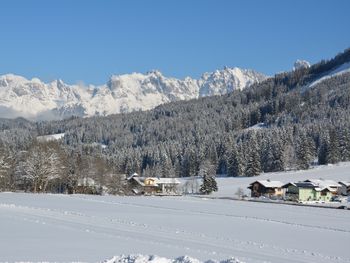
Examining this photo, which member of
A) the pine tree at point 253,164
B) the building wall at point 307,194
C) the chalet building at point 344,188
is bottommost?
the building wall at point 307,194

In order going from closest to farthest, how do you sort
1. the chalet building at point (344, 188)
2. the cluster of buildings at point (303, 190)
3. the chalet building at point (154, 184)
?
the cluster of buildings at point (303, 190), the chalet building at point (344, 188), the chalet building at point (154, 184)

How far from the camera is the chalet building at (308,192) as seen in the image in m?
107

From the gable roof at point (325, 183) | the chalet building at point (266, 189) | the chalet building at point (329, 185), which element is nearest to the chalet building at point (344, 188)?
the chalet building at point (329, 185)

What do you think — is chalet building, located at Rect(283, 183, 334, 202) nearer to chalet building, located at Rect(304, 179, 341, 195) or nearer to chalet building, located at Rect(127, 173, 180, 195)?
chalet building, located at Rect(304, 179, 341, 195)

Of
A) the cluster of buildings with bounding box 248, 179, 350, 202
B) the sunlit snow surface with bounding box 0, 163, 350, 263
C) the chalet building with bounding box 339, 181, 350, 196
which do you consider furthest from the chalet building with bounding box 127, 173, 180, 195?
the sunlit snow surface with bounding box 0, 163, 350, 263

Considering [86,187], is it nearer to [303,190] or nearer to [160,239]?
[303,190]

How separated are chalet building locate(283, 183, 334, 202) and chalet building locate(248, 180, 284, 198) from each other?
3477 mm

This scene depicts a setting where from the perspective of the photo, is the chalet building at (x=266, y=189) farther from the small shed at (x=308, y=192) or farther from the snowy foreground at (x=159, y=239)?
the snowy foreground at (x=159, y=239)

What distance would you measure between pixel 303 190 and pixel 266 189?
781 cm

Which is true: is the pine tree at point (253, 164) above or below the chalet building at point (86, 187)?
above

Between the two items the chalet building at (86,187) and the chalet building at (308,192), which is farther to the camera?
the chalet building at (308,192)

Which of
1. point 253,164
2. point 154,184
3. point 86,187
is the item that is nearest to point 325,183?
point 253,164

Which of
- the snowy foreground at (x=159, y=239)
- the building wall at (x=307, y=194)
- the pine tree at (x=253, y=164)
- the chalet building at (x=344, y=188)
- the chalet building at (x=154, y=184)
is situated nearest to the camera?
the snowy foreground at (x=159, y=239)

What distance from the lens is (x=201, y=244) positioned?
2784 centimetres
